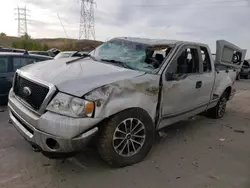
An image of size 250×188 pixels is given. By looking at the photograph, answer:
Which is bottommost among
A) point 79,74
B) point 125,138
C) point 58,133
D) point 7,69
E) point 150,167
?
point 150,167

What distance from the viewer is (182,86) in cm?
429

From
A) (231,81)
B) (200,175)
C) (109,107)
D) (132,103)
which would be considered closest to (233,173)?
(200,175)

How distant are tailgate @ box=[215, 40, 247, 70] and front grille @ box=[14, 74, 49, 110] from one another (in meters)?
4.19

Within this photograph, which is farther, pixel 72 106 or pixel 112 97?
pixel 112 97

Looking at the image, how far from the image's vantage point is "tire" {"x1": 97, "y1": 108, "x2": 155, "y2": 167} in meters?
3.28

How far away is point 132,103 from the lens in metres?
3.47

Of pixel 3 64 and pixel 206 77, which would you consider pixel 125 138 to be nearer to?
pixel 206 77

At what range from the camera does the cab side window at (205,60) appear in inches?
203

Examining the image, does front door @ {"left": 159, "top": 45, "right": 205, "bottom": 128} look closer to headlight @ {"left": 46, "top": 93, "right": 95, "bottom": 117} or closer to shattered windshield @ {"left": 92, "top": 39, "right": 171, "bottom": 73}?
shattered windshield @ {"left": 92, "top": 39, "right": 171, "bottom": 73}

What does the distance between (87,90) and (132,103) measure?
2.23 ft

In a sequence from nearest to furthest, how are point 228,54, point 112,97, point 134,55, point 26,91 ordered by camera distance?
1. point 112,97
2. point 26,91
3. point 134,55
4. point 228,54

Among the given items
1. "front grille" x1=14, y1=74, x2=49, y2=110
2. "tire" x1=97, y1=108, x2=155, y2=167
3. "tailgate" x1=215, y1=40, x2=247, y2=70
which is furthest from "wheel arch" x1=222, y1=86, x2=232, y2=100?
"front grille" x1=14, y1=74, x2=49, y2=110

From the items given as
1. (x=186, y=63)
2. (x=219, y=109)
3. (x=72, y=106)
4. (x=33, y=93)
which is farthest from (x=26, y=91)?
(x=219, y=109)

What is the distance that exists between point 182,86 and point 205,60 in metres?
1.34
